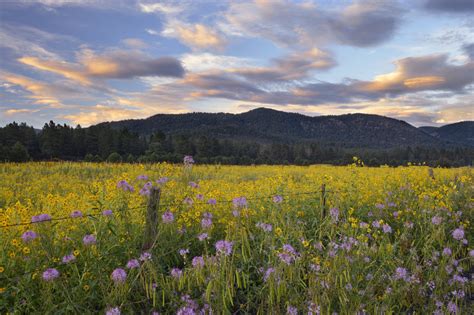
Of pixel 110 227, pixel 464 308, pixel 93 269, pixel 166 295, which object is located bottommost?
pixel 464 308

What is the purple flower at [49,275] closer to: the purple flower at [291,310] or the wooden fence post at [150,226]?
the wooden fence post at [150,226]

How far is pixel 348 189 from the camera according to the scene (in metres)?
8.71

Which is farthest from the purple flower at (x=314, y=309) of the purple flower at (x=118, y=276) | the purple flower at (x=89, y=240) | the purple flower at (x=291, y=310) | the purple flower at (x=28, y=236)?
the purple flower at (x=28, y=236)

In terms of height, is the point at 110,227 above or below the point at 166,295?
above

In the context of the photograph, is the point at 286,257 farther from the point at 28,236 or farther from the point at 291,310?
the point at 28,236

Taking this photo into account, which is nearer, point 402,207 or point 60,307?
point 60,307

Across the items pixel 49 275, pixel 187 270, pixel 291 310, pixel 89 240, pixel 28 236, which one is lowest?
pixel 291 310

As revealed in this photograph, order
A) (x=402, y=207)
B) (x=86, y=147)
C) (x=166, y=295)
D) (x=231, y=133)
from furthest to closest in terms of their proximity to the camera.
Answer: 1. (x=231, y=133)
2. (x=86, y=147)
3. (x=402, y=207)
4. (x=166, y=295)

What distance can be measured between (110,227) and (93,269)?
25.9 inches

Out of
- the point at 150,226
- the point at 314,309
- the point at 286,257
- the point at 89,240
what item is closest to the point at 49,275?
the point at 89,240

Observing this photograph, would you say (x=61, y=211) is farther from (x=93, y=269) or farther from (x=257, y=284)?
(x=257, y=284)

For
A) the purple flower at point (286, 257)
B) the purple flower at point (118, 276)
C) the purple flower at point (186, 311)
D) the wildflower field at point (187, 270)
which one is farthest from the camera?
the purple flower at point (286, 257)

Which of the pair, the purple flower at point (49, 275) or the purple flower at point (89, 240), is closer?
the purple flower at point (49, 275)

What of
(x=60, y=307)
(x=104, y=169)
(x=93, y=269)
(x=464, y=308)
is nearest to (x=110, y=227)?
(x=93, y=269)
